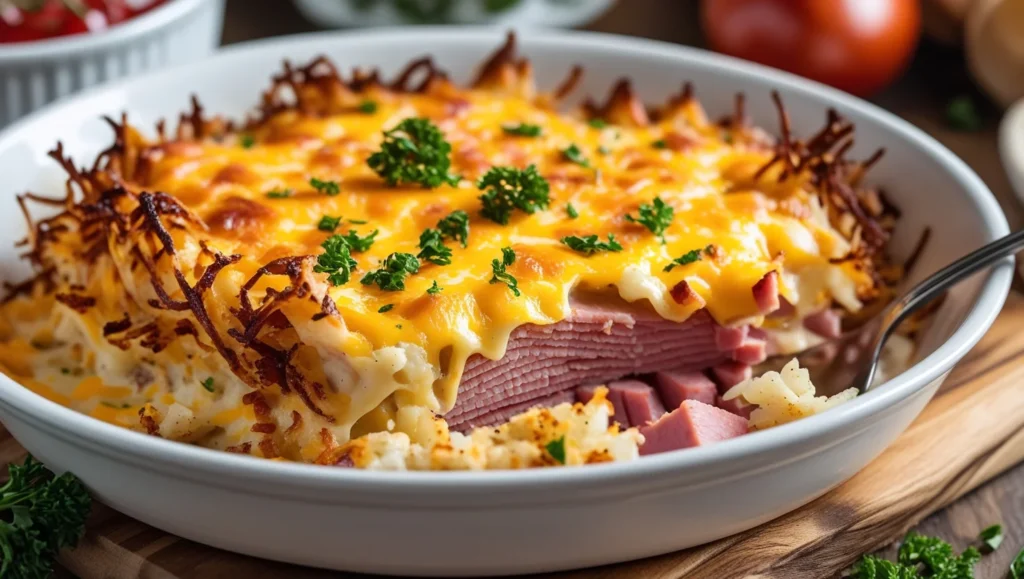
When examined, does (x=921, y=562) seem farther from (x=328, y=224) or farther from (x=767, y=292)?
(x=328, y=224)

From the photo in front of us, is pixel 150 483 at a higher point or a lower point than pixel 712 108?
lower

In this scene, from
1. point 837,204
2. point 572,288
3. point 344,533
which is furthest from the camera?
point 837,204

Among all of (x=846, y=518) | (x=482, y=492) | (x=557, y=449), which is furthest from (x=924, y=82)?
(x=482, y=492)

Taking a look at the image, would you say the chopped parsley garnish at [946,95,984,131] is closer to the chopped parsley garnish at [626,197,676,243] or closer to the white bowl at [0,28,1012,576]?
the white bowl at [0,28,1012,576]

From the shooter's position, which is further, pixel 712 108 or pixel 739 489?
pixel 712 108

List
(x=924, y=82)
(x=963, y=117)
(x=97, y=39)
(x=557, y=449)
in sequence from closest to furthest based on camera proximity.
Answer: (x=557, y=449) → (x=97, y=39) → (x=963, y=117) → (x=924, y=82)

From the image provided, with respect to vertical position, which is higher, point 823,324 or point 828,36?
point 828,36

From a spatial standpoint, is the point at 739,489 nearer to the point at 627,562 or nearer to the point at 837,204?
the point at 627,562

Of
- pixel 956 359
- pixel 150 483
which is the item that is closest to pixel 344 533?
pixel 150 483
